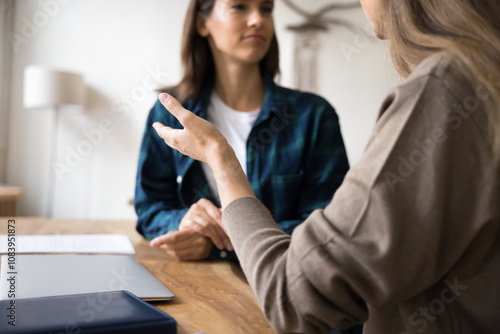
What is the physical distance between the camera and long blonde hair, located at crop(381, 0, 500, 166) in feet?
1.79

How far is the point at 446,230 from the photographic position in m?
0.54

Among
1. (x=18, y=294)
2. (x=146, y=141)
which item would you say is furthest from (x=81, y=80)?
(x=18, y=294)

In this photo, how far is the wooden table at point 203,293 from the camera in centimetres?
68

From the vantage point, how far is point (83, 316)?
0.58 m

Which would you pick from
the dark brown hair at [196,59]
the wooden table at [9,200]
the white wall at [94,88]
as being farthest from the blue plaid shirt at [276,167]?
the white wall at [94,88]

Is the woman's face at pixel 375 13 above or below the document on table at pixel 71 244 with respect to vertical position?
above

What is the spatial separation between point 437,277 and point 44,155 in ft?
12.2

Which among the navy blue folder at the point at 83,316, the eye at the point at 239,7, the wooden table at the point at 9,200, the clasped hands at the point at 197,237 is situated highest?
the eye at the point at 239,7

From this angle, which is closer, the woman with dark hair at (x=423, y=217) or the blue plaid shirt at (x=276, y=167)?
the woman with dark hair at (x=423, y=217)

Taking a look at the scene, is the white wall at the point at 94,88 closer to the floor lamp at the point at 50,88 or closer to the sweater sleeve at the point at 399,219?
the floor lamp at the point at 50,88

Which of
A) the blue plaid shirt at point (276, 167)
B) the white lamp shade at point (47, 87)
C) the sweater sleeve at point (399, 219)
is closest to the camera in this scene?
the sweater sleeve at point (399, 219)

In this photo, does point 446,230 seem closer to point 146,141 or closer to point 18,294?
point 18,294

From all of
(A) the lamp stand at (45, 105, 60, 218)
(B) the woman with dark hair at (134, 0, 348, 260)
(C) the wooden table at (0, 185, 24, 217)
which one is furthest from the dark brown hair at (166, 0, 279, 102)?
(A) the lamp stand at (45, 105, 60, 218)

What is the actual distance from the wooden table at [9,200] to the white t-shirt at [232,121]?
2.02 metres
